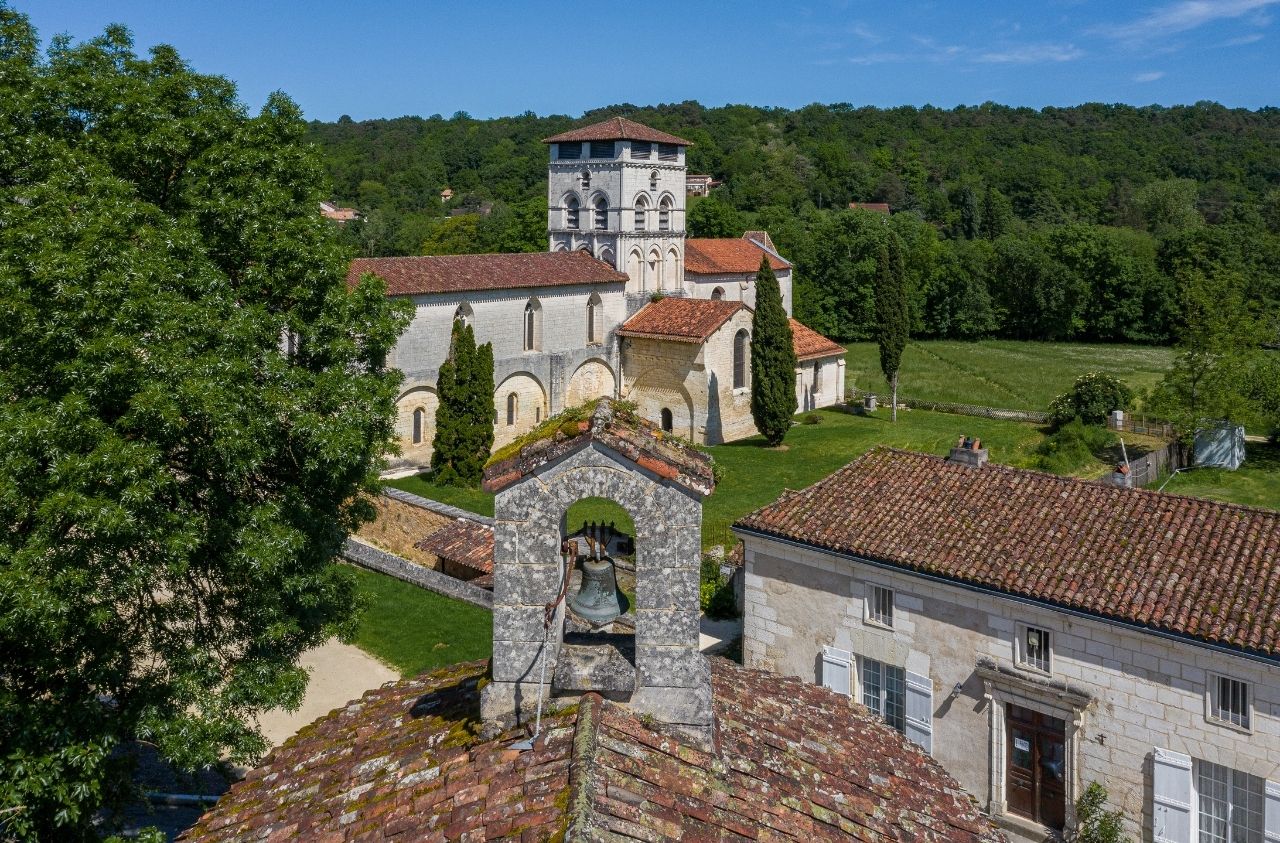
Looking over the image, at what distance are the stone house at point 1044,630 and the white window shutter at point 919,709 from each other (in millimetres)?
21

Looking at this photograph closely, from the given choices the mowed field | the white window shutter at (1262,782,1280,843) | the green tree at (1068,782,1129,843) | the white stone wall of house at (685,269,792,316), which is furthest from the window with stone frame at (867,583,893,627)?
Result: the mowed field

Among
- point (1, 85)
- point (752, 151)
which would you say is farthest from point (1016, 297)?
point (1, 85)

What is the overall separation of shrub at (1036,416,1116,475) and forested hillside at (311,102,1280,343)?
8865 mm

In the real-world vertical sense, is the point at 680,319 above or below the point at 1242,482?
above

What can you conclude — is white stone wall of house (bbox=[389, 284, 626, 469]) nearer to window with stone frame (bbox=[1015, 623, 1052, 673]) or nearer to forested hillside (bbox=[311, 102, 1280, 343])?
forested hillside (bbox=[311, 102, 1280, 343])

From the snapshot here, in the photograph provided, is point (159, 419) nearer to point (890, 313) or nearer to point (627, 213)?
point (627, 213)

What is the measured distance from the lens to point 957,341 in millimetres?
67062

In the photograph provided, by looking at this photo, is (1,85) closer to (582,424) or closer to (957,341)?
(582,424)

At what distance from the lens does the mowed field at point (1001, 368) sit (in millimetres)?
48094

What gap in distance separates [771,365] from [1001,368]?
25.2 meters

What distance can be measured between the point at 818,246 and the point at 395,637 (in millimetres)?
54500

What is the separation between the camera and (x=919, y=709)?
14062mm

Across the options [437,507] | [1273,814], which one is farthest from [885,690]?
[437,507]

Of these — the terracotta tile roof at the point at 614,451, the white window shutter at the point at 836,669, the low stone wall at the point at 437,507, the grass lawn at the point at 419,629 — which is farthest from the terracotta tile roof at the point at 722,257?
the terracotta tile roof at the point at 614,451
